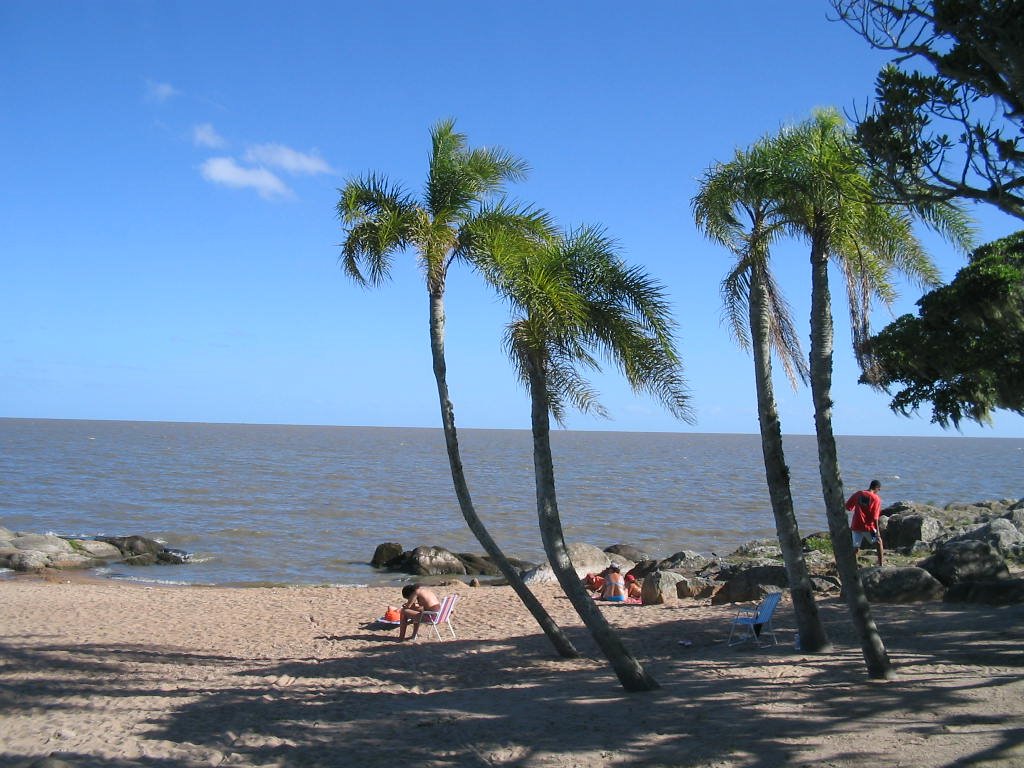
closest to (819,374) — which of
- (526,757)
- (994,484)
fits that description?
(526,757)

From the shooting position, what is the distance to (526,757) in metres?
6.72

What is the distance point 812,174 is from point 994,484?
57938 millimetres

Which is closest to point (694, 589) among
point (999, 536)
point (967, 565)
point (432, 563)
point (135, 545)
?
point (967, 565)

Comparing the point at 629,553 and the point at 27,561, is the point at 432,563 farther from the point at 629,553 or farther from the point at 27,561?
the point at 27,561

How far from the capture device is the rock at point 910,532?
21.8m

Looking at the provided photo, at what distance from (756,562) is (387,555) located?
10344 millimetres

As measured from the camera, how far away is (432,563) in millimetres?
23938

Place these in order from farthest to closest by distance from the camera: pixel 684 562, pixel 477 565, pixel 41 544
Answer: pixel 41 544
pixel 477 565
pixel 684 562

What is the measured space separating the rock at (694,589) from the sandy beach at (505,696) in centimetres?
123

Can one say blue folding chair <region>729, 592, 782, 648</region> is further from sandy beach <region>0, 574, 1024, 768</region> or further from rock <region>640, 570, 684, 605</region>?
rock <region>640, 570, 684, 605</region>

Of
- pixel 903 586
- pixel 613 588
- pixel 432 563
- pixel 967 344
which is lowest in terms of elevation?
pixel 432 563

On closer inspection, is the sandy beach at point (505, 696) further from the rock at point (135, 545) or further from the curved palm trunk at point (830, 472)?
the rock at point (135, 545)

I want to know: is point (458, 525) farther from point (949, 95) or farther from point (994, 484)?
point (994, 484)

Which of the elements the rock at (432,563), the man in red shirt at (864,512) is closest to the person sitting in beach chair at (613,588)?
the man in red shirt at (864,512)
